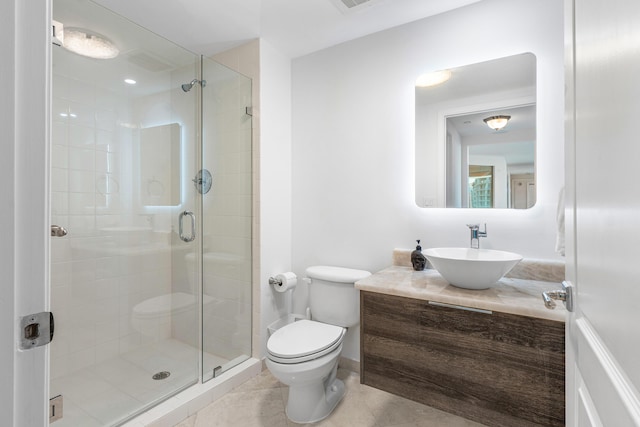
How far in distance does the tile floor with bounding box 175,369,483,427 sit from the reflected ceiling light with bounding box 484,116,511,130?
1633 millimetres

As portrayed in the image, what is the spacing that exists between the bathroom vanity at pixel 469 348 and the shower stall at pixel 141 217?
3.74 ft

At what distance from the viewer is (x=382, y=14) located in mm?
1974

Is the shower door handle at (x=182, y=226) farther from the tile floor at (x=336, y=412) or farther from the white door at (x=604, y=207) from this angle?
the white door at (x=604, y=207)

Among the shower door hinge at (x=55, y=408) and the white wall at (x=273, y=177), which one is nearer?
the shower door hinge at (x=55, y=408)

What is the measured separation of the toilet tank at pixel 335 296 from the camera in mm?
2016

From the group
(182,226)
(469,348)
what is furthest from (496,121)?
(182,226)

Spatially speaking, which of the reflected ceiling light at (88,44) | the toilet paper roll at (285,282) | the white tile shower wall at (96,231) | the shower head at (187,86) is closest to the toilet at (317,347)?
the toilet paper roll at (285,282)

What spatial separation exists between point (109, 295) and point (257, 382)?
109 cm

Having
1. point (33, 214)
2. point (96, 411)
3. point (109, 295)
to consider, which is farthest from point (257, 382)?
point (33, 214)

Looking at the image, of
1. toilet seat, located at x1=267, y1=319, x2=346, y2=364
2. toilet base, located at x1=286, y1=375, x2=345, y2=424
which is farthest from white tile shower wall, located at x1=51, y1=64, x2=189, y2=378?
toilet base, located at x1=286, y1=375, x2=345, y2=424

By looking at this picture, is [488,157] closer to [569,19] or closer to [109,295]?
[569,19]

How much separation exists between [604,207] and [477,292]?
3.35ft

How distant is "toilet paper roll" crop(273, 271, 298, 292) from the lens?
2.33m

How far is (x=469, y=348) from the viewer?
51.9 inches
